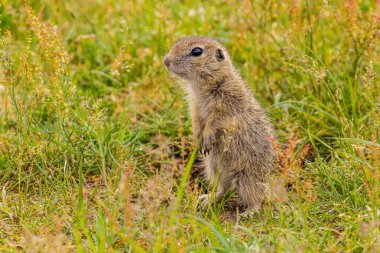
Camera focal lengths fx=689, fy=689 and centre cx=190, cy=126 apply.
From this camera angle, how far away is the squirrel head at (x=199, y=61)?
595 centimetres

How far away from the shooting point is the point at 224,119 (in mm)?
5719

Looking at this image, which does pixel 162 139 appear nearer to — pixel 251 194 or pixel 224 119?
pixel 224 119

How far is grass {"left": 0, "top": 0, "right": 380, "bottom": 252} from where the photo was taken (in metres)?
4.53

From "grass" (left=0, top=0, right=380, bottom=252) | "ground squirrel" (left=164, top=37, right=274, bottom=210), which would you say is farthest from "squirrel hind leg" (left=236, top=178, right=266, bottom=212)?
"grass" (left=0, top=0, right=380, bottom=252)

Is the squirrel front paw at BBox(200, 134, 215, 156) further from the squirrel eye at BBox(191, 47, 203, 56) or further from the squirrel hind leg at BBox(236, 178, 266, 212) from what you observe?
the squirrel eye at BBox(191, 47, 203, 56)

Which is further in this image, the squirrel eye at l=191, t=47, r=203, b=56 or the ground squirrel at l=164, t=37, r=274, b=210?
the squirrel eye at l=191, t=47, r=203, b=56

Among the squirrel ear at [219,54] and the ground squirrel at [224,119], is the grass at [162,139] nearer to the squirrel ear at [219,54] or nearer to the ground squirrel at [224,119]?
the ground squirrel at [224,119]

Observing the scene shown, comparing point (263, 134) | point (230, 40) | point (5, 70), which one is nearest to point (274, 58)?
point (230, 40)

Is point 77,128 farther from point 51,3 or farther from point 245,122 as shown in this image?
point 51,3

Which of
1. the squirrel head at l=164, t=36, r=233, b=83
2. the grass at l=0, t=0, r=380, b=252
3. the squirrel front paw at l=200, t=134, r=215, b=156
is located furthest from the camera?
the squirrel head at l=164, t=36, r=233, b=83

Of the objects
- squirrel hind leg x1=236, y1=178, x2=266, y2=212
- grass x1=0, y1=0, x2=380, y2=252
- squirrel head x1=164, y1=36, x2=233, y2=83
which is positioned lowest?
squirrel hind leg x1=236, y1=178, x2=266, y2=212

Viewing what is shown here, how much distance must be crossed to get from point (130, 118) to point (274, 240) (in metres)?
2.22

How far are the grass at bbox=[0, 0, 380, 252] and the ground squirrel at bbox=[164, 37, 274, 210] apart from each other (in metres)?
0.20

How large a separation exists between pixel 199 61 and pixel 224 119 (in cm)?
60
